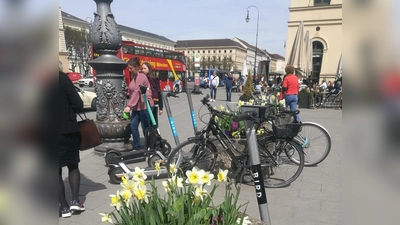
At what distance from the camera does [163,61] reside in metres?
25.6

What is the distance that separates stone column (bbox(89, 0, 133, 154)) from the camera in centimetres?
558

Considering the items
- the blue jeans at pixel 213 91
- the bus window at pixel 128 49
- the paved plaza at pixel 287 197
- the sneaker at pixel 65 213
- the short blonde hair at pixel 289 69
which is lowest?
the paved plaza at pixel 287 197

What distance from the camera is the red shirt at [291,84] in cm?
764

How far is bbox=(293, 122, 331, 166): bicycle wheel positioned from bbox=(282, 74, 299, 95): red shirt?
251 centimetres

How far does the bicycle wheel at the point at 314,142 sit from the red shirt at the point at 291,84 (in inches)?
98.8

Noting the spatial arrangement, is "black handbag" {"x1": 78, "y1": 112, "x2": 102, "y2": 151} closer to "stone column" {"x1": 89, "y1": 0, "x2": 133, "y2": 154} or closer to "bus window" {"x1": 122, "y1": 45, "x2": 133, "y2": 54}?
"stone column" {"x1": 89, "y1": 0, "x2": 133, "y2": 154}

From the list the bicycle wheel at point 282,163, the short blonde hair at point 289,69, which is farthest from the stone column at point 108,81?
the short blonde hair at point 289,69

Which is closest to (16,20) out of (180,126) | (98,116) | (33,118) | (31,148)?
(33,118)

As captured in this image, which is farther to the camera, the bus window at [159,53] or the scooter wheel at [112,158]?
the bus window at [159,53]

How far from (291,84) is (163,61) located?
62.9ft

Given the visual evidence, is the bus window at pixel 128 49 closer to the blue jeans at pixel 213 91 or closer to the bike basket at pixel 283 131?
the blue jeans at pixel 213 91

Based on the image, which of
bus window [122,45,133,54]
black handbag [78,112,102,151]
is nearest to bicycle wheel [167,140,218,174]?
black handbag [78,112,102,151]

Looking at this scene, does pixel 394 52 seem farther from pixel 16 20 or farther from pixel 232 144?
pixel 232 144

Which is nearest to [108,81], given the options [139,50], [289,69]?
[289,69]
